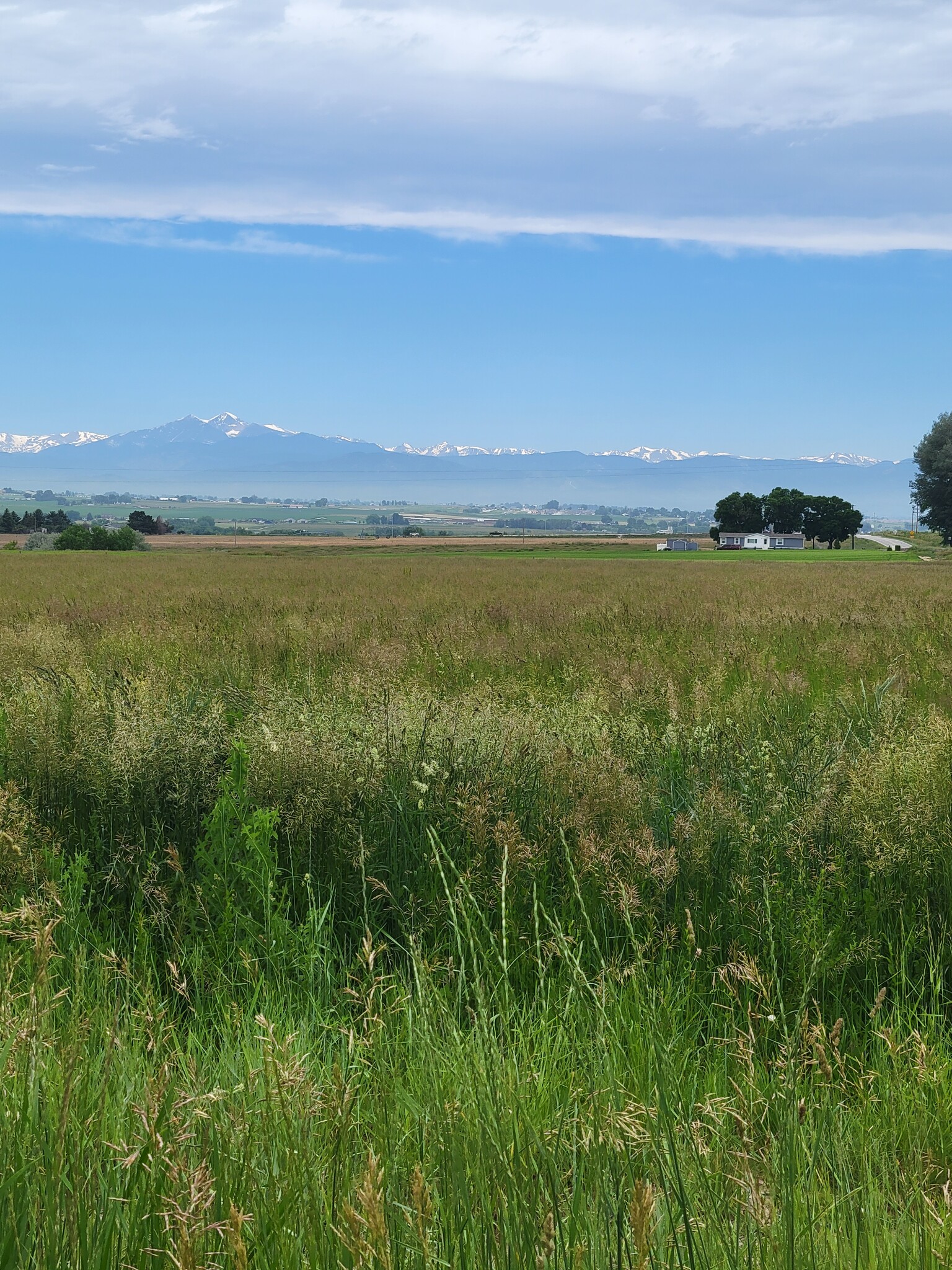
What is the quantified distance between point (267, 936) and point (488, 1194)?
2323 mm

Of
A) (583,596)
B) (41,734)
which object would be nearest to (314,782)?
(41,734)

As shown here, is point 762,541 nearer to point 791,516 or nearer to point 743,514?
point 791,516

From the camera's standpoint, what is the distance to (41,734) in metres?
5.77

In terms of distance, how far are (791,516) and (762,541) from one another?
1023 centimetres

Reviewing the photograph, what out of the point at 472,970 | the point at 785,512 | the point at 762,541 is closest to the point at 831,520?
the point at 785,512

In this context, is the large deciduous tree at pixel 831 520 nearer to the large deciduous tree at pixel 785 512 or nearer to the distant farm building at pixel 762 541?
the large deciduous tree at pixel 785 512

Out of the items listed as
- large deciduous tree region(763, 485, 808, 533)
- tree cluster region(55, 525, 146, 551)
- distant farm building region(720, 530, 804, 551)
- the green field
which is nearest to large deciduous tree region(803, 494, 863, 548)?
large deciduous tree region(763, 485, 808, 533)

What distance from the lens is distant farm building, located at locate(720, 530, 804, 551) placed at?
17200 centimetres

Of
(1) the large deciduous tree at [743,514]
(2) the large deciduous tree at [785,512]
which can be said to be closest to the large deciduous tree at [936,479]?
(2) the large deciduous tree at [785,512]

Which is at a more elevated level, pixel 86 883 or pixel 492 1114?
pixel 492 1114

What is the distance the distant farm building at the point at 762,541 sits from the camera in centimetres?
17200

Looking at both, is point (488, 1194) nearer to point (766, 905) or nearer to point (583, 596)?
point (766, 905)

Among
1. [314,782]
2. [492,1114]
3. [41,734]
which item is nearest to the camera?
[492,1114]

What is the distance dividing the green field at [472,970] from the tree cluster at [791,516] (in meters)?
170
